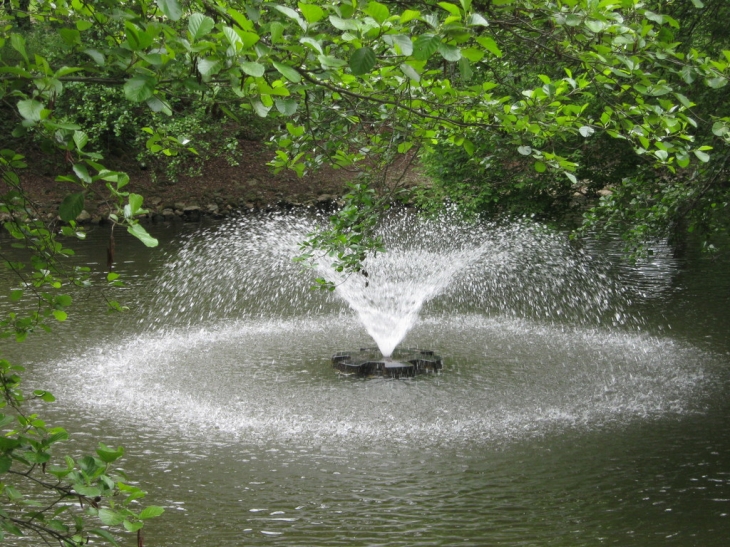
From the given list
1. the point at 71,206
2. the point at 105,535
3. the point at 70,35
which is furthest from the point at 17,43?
the point at 105,535

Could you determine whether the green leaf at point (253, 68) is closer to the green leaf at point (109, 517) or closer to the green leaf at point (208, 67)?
the green leaf at point (208, 67)

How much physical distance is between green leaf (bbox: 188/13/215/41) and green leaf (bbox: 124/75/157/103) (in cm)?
21

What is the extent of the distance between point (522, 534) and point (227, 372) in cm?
525

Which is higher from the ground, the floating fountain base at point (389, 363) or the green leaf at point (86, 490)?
the floating fountain base at point (389, 363)

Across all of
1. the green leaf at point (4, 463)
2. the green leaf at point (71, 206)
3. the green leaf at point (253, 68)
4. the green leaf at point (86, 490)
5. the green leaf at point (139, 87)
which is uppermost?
the green leaf at point (253, 68)

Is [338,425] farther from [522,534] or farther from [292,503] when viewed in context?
[522,534]

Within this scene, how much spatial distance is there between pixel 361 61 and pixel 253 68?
0.36 meters

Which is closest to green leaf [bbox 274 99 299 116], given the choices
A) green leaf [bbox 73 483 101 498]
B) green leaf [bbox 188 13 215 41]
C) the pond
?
green leaf [bbox 188 13 215 41]

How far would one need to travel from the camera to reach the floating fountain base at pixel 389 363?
10.1m

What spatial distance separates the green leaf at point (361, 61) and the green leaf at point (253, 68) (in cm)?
30

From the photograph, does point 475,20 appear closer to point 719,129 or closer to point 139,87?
point 139,87

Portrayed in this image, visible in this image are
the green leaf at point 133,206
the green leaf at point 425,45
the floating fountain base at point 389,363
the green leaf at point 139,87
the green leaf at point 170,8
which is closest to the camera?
the green leaf at point 170,8

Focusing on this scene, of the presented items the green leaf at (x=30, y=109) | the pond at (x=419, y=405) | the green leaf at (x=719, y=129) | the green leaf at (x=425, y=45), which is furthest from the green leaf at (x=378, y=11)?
the pond at (x=419, y=405)

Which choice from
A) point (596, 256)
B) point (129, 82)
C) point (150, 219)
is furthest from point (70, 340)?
point (150, 219)
